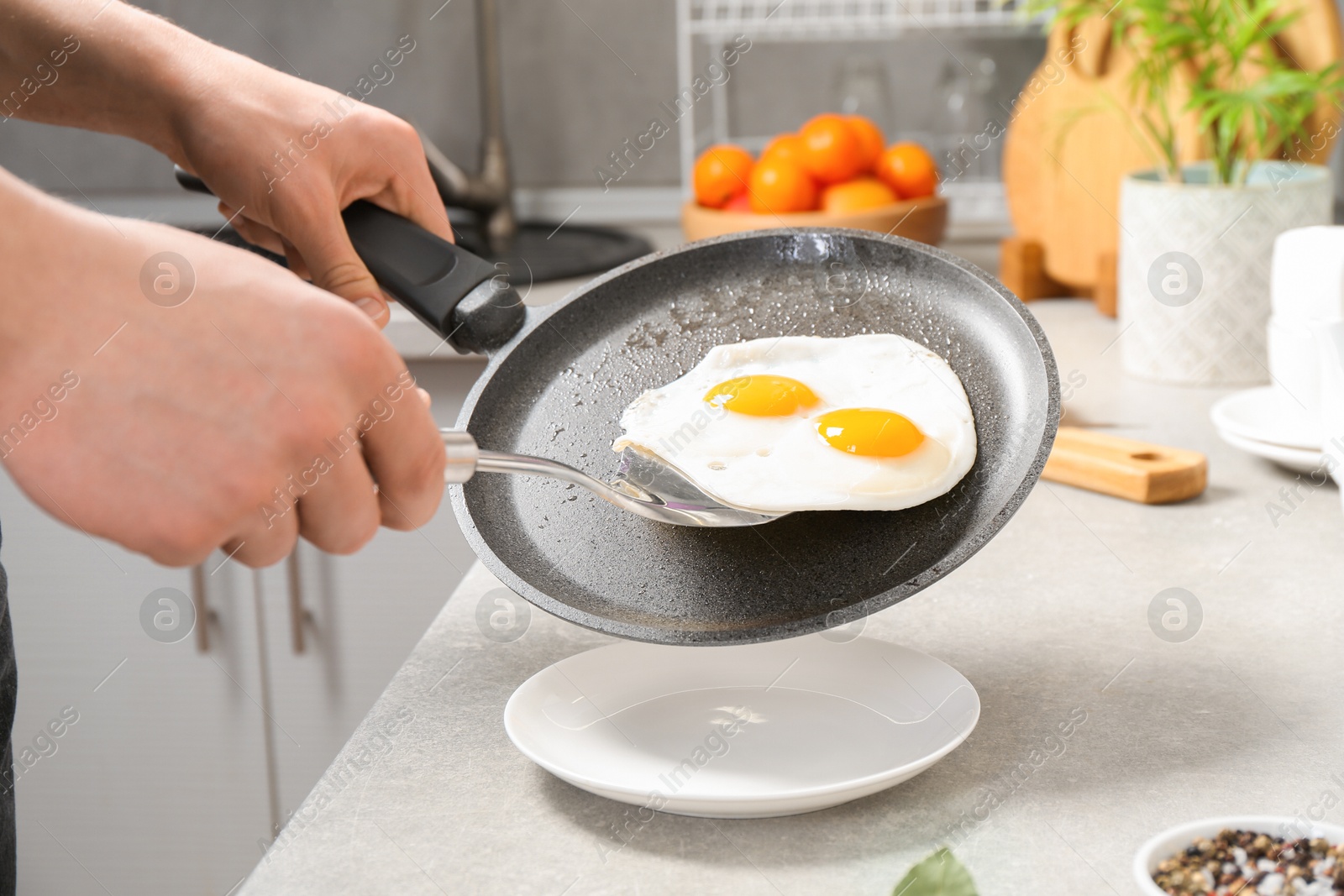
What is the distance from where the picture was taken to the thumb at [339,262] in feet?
2.86

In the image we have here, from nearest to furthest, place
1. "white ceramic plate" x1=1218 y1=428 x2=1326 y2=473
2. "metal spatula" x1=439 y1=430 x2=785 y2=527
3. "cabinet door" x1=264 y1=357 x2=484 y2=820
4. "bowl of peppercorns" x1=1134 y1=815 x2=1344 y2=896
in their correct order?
1. "bowl of peppercorns" x1=1134 y1=815 x2=1344 y2=896
2. "metal spatula" x1=439 y1=430 x2=785 y2=527
3. "white ceramic plate" x1=1218 y1=428 x2=1326 y2=473
4. "cabinet door" x1=264 y1=357 x2=484 y2=820

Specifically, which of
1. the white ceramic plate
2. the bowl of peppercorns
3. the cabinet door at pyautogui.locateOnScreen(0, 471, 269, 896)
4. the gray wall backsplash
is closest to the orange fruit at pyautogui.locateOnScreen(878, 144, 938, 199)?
the gray wall backsplash

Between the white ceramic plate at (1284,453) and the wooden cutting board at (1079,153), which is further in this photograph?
the wooden cutting board at (1079,153)

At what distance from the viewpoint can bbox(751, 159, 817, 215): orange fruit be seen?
1.77m

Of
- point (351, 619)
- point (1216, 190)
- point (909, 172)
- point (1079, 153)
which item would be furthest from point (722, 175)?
point (351, 619)

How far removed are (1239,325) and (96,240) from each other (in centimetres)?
129

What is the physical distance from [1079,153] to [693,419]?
1.12m

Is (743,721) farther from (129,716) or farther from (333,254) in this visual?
(129,716)

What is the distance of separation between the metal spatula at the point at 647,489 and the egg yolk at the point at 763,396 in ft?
0.27

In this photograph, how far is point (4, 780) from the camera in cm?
91

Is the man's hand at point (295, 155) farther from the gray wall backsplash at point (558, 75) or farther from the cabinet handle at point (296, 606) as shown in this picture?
the gray wall backsplash at point (558, 75)

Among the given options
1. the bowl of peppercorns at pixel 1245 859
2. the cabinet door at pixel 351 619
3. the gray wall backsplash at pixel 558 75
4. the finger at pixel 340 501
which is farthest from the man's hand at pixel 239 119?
the gray wall backsplash at pixel 558 75

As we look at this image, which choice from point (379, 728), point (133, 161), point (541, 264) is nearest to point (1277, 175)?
point (541, 264)

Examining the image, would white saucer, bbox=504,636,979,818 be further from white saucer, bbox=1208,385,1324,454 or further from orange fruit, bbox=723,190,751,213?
orange fruit, bbox=723,190,751,213
